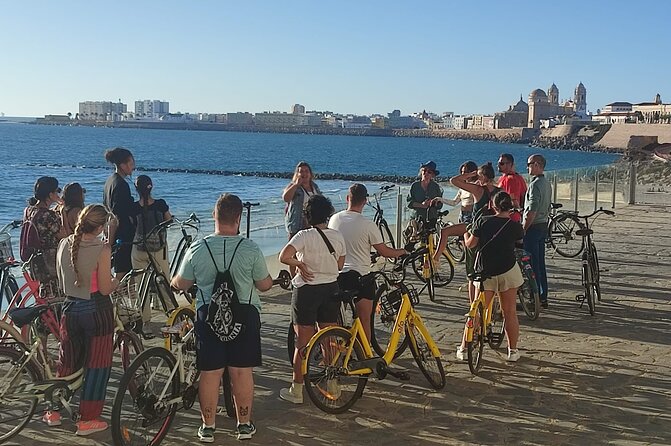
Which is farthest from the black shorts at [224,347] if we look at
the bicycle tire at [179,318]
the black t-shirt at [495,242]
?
the black t-shirt at [495,242]

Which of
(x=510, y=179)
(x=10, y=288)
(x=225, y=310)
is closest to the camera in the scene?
(x=225, y=310)

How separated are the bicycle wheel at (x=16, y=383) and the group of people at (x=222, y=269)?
0.21 metres

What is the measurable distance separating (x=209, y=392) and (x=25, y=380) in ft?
3.95

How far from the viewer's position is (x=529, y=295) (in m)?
8.70

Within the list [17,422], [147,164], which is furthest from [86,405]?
[147,164]

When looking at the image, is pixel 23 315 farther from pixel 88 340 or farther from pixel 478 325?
pixel 478 325

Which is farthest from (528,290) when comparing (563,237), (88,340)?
(88,340)

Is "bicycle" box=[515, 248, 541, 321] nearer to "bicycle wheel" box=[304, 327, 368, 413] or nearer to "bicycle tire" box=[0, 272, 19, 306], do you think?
"bicycle wheel" box=[304, 327, 368, 413]

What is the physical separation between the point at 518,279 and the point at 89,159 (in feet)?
268

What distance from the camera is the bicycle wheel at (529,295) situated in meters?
8.53

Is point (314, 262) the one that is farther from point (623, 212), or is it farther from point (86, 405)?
point (623, 212)

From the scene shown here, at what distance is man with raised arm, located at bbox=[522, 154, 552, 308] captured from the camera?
9.16m

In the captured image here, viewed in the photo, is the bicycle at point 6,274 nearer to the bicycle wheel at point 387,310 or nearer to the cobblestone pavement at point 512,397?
the cobblestone pavement at point 512,397

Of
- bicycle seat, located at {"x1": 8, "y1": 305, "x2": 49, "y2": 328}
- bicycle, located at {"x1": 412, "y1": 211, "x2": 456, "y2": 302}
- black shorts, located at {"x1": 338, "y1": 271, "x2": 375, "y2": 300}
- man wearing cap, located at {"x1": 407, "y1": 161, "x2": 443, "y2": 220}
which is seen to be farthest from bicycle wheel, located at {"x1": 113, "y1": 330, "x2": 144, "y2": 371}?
man wearing cap, located at {"x1": 407, "y1": 161, "x2": 443, "y2": 220}
